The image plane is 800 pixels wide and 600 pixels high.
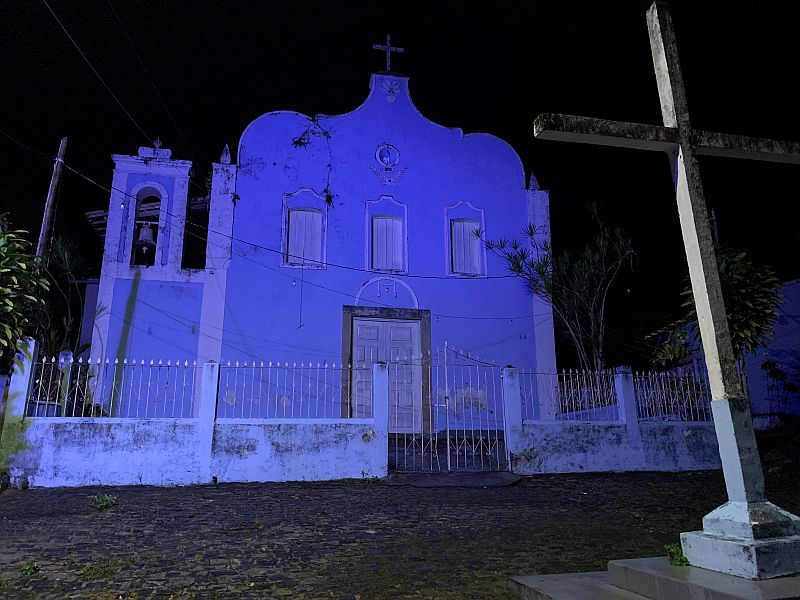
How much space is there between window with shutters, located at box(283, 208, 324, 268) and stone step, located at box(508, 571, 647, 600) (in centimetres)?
955

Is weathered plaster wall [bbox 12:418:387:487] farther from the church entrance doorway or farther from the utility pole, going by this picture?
the utility pole

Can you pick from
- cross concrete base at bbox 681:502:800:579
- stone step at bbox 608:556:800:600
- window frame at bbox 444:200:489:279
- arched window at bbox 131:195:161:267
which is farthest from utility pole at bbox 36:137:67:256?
cross concrete base at bbox 681:502:800:579

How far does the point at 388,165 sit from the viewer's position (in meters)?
14.0

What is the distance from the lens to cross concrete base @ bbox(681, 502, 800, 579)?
345 centimetres

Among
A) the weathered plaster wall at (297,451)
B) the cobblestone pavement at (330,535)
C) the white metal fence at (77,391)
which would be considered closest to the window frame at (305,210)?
the white metal fence at (77,391)

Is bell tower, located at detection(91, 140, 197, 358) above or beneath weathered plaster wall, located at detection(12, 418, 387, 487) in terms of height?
above

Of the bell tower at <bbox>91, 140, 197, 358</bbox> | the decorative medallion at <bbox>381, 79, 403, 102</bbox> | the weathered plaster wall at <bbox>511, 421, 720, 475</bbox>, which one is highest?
the decorative medallion at <bbox>381, 79, 403, 102</bbox>

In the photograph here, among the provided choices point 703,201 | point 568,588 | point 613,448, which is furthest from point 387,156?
point 568,588

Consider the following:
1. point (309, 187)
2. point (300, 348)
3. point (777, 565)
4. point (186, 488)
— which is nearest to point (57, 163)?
point (309, 187)

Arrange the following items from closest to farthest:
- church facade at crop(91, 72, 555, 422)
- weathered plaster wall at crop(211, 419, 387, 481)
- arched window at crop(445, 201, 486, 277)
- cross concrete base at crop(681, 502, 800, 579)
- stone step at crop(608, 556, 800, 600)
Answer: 1. stone step at crop(608, 556, 800, 600)
2. cross concrete base at crop(681, 502, 800, 579)
3. weathered plaster wall at crop(211, 419, 387, 481)
4. church facade at crop(91, 72, 555, 422)
5. arched window at crop(445, 201, 486, 277)

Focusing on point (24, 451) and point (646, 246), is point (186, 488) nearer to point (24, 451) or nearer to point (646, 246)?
point (24, 451)

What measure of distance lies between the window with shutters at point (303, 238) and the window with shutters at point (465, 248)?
9.68 ft

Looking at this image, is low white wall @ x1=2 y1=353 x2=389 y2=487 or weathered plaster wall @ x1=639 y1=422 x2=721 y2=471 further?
weathered plaster wall @ x1=639 y1=422 x2=721 y2=471

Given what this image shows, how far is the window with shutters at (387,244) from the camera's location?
13.5m
